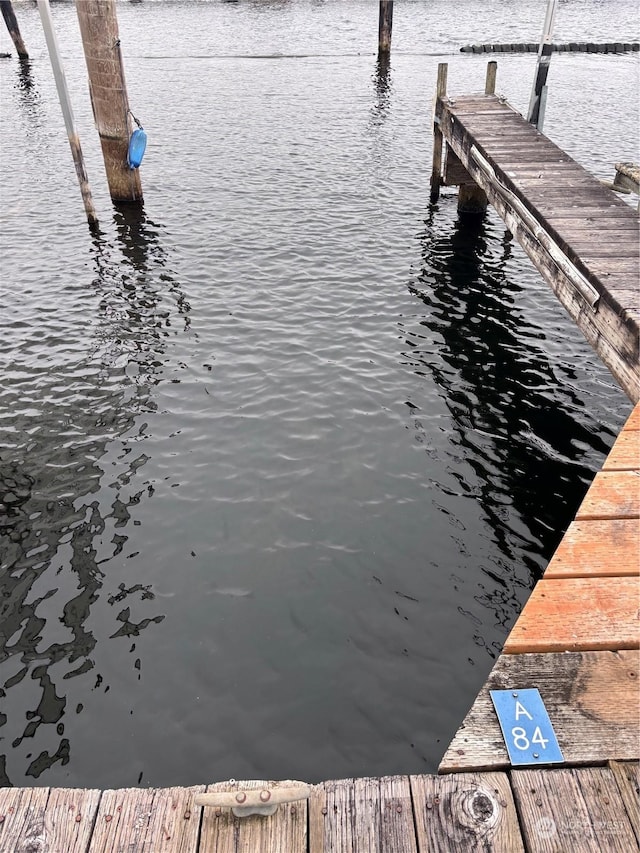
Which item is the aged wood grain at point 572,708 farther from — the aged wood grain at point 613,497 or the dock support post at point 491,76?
the dock support post at point 491,76

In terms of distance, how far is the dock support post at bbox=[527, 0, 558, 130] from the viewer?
1152cm

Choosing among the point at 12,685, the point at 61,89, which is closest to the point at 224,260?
the point at 61,89

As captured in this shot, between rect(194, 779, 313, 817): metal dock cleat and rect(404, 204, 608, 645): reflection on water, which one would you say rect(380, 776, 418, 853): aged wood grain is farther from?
rect(404, 204, 608, 645): reflection on water

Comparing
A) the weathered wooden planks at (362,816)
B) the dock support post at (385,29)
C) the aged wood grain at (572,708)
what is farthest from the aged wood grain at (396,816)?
the dock support post at (385,29)

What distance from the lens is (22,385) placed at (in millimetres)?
9305

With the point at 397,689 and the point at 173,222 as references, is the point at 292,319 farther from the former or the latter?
the point at 397,689

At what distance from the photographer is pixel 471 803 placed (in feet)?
9.32

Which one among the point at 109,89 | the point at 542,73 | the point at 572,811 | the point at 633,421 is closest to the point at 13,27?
the point at 109,89

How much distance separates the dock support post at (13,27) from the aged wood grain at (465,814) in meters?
41.0

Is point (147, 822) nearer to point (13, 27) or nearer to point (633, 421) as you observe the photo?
point (633, 421)

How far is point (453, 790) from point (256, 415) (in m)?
6.22

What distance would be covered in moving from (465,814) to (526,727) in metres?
0.50

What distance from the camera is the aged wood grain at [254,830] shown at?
271 cm

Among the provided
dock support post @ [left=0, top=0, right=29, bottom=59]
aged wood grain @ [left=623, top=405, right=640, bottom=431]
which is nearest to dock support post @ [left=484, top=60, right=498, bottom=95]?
aged wood grain @ [left=623, top=405, right=640, bottom=431]
